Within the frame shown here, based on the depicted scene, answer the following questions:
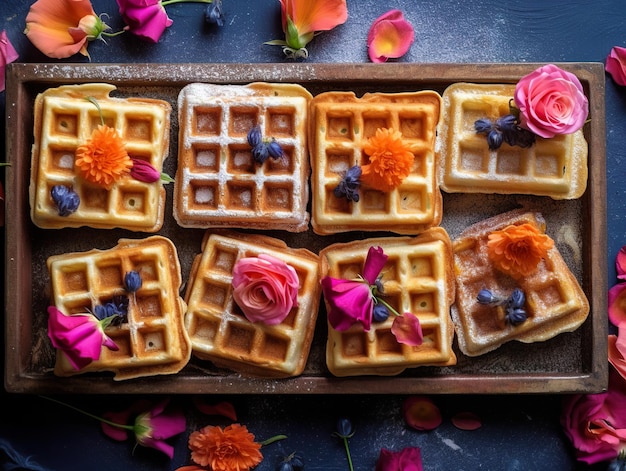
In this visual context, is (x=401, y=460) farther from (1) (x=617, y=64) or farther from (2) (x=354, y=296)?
(1) (x=617, y=64)

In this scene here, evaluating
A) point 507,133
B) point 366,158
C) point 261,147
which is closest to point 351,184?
point 366,158

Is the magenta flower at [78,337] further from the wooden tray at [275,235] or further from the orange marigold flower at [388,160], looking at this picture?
the orange marigold flower at [388,160]

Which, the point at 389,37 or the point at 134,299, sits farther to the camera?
the point at 389,37

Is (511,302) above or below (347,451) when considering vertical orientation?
above

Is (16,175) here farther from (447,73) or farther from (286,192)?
(447,73)

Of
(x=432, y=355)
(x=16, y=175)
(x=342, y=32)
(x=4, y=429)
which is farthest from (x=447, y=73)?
(x=4, y=429)

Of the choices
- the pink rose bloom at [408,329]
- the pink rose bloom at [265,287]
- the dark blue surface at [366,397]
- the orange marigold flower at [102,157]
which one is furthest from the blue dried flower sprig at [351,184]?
the orange marigold flower at [102,157]
